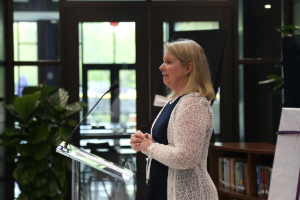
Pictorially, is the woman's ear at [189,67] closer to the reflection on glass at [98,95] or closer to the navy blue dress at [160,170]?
the navy blue dress at [160,170]

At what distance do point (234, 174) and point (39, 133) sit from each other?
6.58 feet

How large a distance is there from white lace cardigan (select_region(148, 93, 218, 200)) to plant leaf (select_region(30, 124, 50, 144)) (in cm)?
223

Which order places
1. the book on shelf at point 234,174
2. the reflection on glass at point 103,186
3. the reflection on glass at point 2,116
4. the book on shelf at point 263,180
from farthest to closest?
the reflection on glass at point 103,186
the reflection on glass at point 2,116
the book on shelf at point 234,174
the book on shelf at point 263,180

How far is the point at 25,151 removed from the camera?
339cm

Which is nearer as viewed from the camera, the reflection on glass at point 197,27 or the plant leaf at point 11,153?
the plant leaf at point 11,153

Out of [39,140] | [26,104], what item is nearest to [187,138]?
[39,140]

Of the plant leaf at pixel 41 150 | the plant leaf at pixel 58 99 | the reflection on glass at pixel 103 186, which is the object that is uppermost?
the plant leaf at pixel 58 99

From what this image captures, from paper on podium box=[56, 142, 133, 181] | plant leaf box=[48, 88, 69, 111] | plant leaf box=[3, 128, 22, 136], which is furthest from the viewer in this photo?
plant leaf box=[48, 88, 69, 111]

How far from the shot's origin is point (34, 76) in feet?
13.6

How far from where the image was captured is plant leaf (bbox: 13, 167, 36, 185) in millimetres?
3369

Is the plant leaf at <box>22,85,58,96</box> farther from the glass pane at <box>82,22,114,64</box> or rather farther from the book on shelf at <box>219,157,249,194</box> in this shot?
the book on shelf at <box>219,157,249,194</box>

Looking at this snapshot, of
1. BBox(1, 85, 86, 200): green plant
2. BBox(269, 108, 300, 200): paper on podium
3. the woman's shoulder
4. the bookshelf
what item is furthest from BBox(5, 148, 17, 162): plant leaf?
BBox(269, 108, 300, 200): paper on podium

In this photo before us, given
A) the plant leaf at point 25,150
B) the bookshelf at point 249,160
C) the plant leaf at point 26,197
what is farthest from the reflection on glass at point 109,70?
the bookshelf at point 249,160

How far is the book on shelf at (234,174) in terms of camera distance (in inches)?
116
